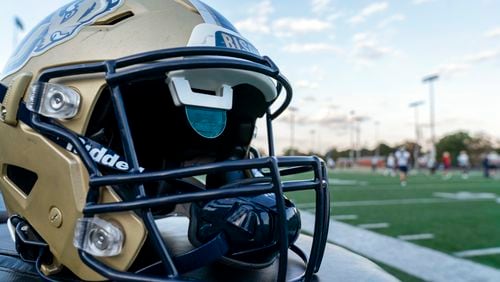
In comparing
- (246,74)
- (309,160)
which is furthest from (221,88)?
(309,160)

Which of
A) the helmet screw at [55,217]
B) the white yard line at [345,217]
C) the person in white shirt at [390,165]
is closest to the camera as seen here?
the helmet screw at [55,217]

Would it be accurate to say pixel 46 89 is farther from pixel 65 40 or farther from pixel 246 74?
pixel 246 74

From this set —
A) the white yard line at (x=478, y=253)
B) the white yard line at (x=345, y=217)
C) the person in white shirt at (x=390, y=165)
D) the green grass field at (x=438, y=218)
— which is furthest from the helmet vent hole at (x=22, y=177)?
the person in white shirt at (x=390, y=165)

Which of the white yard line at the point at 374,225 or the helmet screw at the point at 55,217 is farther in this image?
the white yard line at the point at 374,225

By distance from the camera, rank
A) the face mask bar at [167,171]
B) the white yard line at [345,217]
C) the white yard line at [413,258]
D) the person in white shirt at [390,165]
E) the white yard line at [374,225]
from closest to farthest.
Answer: the face mask bar at [167,171]
the white yard line at [413,258]
the white yard line at [374,225]
the white yard line at [345,217]
the person in white shirt at [390,165]

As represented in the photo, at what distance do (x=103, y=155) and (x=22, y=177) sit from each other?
310 mm

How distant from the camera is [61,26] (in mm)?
1081

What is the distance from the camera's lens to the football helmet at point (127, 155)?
0.83 m

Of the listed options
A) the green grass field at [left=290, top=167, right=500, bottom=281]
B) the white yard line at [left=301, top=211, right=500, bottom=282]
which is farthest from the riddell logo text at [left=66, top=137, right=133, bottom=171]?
the white yard line at [left=301, top=211, right=500, bottom=282]

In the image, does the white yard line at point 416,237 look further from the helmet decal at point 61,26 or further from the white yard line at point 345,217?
the helmet decal at point 61,26

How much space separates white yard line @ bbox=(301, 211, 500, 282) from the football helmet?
6.92ft

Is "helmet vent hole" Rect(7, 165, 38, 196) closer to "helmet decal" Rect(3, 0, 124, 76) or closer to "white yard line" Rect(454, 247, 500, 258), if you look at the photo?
"helmet decal" Rect(3, 0, 124, 76)

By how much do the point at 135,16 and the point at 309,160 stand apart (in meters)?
0.54

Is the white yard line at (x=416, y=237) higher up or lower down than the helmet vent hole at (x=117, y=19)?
lower down
